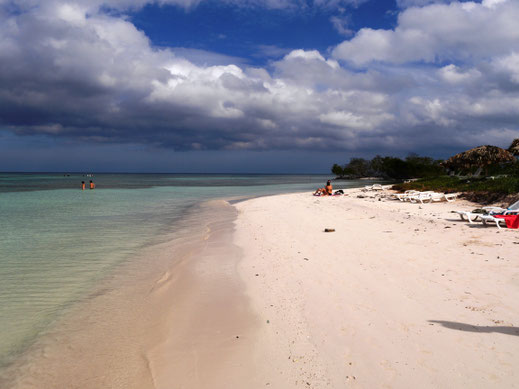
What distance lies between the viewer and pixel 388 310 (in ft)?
17.0

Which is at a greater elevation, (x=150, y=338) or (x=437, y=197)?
(x=437, y=197)

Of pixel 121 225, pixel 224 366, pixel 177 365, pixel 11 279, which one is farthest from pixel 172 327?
pixel 121 225

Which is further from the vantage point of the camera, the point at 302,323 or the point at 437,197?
the point at 437,197

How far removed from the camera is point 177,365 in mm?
4156

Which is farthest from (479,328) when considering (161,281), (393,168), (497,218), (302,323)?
(393,168)

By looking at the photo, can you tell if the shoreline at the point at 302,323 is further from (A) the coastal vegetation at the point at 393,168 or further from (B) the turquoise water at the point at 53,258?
(A) the coastal vegetation at the point at 393,168

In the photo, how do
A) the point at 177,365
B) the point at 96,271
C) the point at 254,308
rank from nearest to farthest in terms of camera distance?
the point at 177,365 → the point at 254,308 → the point at 96,271

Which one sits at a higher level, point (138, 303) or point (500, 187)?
point (500, 187)

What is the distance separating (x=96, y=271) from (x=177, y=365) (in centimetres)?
532

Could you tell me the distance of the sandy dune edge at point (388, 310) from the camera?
370 cm

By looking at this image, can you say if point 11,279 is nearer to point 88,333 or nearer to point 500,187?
point 88,333

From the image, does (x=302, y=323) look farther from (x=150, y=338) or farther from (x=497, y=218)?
(x=497, y=218)

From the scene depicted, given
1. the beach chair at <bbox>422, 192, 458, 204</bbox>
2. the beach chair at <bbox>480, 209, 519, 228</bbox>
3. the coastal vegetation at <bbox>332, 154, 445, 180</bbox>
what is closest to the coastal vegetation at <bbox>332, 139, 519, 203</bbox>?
the beach chair at <bbox>422, 192, 458, 204</bbox>

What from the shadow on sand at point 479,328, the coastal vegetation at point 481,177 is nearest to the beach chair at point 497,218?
the coastal vegetation at point 481,177
